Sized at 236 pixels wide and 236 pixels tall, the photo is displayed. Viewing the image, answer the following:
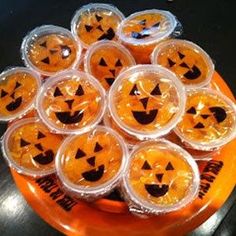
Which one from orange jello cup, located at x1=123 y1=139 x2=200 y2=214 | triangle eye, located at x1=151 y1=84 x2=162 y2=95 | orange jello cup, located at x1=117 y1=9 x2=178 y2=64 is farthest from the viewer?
orange jello cup, located at x1=117 y1=9 x2=178 y2=64

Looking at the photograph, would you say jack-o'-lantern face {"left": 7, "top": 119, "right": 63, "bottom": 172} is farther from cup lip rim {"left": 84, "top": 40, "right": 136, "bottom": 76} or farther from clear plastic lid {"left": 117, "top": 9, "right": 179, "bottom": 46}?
clear plastic lid {"left": 117, "top": 9, "right": 179, "bottom": 46}

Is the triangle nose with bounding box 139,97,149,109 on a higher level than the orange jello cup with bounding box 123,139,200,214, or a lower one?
higher

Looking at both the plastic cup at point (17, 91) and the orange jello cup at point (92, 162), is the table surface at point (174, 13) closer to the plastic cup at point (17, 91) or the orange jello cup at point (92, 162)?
the plastic cup at point (17, 91)

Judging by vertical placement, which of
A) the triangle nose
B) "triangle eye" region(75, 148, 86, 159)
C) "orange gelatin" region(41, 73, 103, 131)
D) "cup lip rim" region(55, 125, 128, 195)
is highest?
"orange gelatin" region(41, 73, 103, 131)

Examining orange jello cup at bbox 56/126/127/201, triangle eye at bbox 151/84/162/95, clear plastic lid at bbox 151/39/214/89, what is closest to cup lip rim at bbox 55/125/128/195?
orange jello cup at bbox 56/126/127/201

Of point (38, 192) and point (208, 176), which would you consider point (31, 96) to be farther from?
point (208, 176)

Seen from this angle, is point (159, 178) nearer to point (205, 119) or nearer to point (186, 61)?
point (205, 119)

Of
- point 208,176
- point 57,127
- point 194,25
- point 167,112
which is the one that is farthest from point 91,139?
point 194,25
